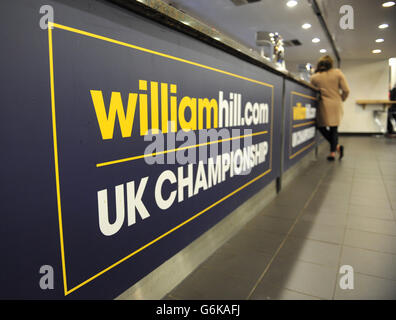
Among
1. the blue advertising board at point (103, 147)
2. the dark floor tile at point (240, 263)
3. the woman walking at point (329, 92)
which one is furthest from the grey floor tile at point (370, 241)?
the woman walking at point (329, 92)

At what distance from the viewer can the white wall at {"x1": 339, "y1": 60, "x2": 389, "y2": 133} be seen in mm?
9523

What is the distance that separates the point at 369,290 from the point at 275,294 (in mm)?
374

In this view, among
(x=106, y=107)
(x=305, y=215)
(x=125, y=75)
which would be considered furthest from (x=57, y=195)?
(x=305, y=215)

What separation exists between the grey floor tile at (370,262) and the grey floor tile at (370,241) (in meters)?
0.05

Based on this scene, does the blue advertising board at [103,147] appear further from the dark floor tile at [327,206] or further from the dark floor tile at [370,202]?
the dark floor tile at [370,202]

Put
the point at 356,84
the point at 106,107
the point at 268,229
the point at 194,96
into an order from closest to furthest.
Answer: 1. the point at 106,107
2. the point at 194,96
3. the point at 268,229
4. the point at 356,84

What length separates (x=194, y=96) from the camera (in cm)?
117

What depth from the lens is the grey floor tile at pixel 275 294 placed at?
1076mm

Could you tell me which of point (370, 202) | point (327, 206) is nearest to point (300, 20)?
point (370, 202)

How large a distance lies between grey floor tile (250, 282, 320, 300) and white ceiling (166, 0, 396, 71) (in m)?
5.49

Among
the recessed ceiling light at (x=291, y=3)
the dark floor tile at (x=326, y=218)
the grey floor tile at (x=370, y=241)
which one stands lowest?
the grey floor tile at (x=370, y=241)

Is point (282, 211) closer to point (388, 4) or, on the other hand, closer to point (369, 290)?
point (369, 290)
